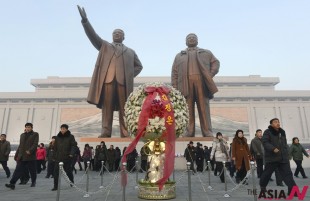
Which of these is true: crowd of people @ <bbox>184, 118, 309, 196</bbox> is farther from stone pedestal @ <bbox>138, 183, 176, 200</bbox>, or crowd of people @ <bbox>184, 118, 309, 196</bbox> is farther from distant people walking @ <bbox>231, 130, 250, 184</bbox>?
stone pedestal @ <bbox>138, 183, 176, 200</bbox>

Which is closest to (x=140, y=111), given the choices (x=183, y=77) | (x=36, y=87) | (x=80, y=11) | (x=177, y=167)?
(x=177, y=167)

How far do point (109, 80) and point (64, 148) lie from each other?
21.3ft

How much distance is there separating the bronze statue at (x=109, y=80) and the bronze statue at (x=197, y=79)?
96.0 inches

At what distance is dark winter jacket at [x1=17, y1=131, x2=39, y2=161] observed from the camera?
6383 millimetres

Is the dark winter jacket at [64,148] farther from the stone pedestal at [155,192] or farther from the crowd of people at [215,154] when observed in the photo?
the stone pedestal at [155,192]

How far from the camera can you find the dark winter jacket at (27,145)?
638 cm

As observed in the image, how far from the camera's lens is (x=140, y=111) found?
4926mm

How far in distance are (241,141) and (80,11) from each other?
735 cm

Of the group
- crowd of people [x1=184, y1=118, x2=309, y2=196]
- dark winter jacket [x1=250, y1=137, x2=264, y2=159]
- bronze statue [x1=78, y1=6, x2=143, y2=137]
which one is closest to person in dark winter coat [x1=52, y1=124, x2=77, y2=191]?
crowd of people [x1=184, y1=118, x2=309, y2=196]

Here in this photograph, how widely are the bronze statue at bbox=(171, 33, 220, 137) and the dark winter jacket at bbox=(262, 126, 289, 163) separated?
24.9 feet

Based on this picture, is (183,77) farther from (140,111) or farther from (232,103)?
(232,103)

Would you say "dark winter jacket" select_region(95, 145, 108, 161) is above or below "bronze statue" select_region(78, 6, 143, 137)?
Answer: below

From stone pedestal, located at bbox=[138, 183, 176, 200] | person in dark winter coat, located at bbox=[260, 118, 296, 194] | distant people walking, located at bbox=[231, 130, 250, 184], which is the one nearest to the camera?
stone pedestal, located at bbox=[138, 183, 176, 200]

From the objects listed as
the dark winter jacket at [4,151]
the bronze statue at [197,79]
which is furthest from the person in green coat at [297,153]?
the dark winter jacket at [4,151]
